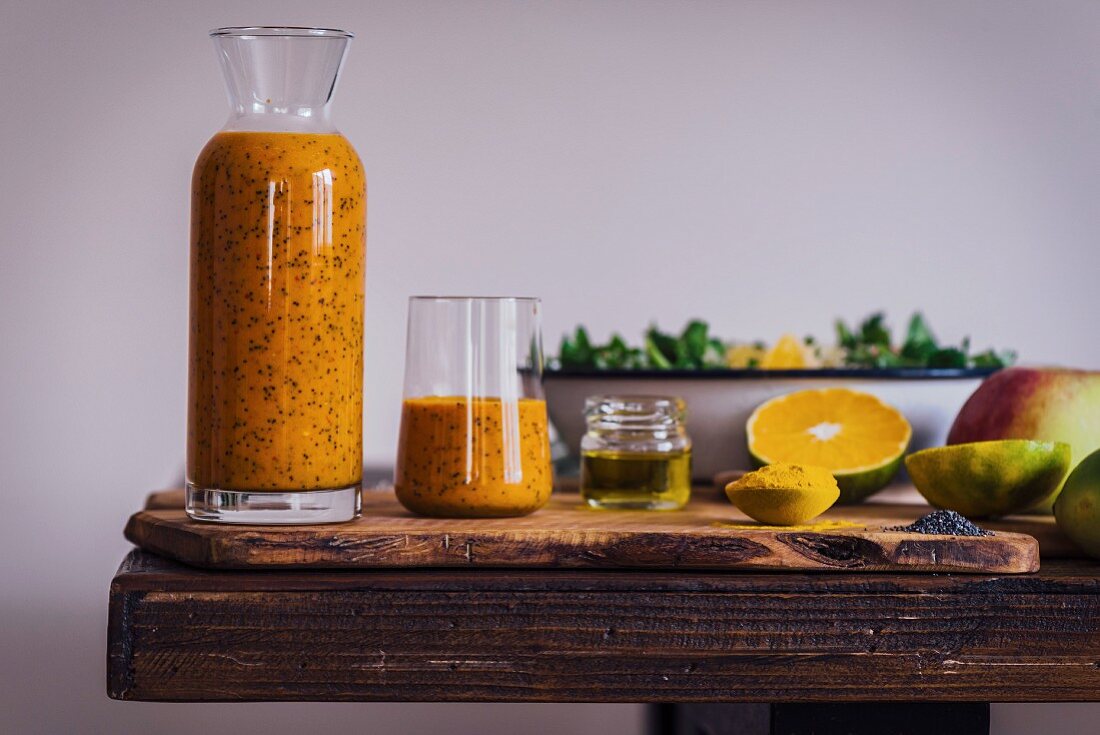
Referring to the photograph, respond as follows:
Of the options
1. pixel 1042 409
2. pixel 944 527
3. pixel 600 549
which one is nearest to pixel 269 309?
pixel 600 549

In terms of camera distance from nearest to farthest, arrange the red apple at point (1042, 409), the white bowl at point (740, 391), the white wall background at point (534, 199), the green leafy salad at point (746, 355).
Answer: the red apple at point (1042, 409)
the white bowl at point (740, 391)
the green leafy salad at point (746, 355)
the white wall background at point (534, 199)

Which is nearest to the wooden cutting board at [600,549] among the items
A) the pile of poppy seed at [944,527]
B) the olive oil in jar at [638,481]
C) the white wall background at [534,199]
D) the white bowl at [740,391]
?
the pile of poppy seed at [944,527]

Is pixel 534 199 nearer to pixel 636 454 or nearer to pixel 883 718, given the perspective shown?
pixel 636 454

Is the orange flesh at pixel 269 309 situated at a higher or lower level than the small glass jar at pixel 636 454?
higher

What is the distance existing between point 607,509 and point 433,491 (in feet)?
0.50

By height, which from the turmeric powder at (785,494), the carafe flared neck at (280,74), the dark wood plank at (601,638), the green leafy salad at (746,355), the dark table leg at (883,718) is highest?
the carafe flared neck at (280,74)

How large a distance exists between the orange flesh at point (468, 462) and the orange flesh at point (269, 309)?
0.08m

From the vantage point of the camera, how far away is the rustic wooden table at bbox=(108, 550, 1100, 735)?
67 centimetres

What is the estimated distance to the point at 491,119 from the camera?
2.07m

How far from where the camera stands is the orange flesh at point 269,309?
737 millimetres

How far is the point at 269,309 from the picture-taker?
0.74 m

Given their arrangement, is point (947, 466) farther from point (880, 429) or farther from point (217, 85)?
point (217, 85)

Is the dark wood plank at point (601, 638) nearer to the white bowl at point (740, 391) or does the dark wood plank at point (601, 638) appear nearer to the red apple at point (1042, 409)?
the red apple at point (1042, 409)

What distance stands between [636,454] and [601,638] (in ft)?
0.83
